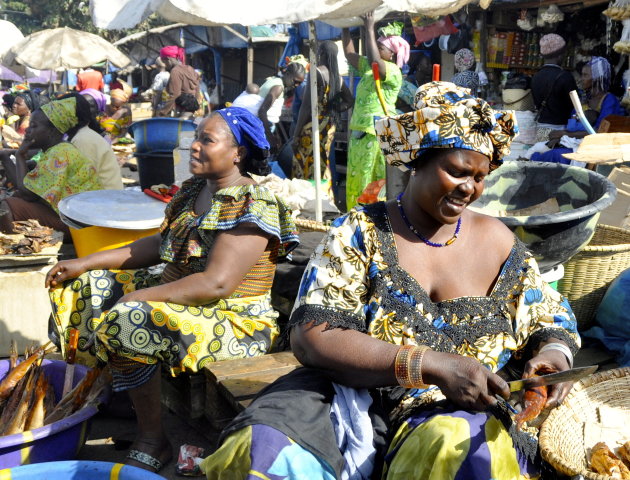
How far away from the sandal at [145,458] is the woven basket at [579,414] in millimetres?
1523

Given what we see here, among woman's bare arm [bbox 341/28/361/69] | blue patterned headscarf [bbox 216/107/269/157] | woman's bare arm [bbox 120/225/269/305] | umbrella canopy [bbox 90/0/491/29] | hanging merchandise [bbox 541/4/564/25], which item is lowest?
woman's bare arm [bbox 120/225/269/305]

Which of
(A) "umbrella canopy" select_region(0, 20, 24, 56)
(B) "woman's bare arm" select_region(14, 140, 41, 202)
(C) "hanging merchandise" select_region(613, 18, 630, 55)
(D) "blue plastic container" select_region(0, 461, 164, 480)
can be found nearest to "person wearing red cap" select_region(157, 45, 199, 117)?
(A) "umbrella canopy" select_region(0, 20, 24, 56)

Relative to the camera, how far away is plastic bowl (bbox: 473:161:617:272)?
2.98 m

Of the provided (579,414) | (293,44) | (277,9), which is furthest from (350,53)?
(579,414)

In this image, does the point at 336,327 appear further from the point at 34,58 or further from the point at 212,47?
the point at 212,47

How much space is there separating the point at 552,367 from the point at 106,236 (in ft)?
9.66

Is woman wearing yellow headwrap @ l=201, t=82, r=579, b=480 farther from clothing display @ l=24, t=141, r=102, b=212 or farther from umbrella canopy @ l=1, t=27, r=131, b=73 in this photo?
umbrella canopy @ l=1, t=27, r=131, b=73

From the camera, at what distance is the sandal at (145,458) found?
280cm

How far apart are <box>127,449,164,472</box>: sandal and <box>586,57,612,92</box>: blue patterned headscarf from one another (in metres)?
5.99

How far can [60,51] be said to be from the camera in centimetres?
1318

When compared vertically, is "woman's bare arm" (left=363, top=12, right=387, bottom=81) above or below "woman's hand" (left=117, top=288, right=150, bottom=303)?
above

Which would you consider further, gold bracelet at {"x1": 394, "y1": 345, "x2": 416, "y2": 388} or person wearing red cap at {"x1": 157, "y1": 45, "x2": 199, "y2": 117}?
person wearing red cap at {"x1": 157, "y1": 45, "x2": 199, "y2": 117}

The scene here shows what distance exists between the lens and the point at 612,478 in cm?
212

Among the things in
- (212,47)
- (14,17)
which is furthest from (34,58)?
(14,17)
